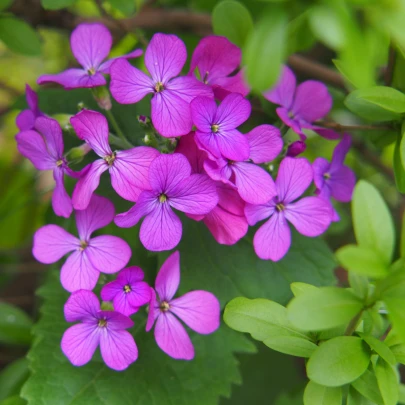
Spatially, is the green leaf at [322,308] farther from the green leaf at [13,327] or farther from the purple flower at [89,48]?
the green leaf at [13,327]

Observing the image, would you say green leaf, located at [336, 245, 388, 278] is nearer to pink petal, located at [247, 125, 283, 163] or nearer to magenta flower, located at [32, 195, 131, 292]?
pink petal, located at [247, 125, 283, 163]

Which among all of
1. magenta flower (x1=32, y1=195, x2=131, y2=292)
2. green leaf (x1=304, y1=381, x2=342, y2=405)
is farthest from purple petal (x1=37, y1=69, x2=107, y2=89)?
green leaf (x1=304, y1=381, x2=342, y2=405)

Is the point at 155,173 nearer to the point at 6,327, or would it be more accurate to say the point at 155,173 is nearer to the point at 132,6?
the point at 132,6

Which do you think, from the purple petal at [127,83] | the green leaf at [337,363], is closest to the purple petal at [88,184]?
the purple petal at [127,83]

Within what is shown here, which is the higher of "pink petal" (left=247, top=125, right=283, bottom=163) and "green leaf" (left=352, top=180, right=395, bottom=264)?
"green leaf" (left=352, top=180, right=395, bottom=264)

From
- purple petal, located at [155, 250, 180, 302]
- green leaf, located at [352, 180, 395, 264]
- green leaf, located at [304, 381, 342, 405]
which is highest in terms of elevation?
green leaf, located at [352, 180, 395, 264]

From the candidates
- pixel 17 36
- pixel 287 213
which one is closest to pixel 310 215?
pixel 287 213

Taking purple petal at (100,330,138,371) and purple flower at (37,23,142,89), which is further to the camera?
purple flower at (37,23,142,89)

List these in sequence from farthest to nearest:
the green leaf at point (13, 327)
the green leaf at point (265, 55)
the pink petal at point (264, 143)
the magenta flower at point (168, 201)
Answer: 1. the green leaf at point (13, 327)
2. the pink petal at point (264, 143)
3. the magenta flower at point (168, 201)
4. the green leaf at point (265, 55)
